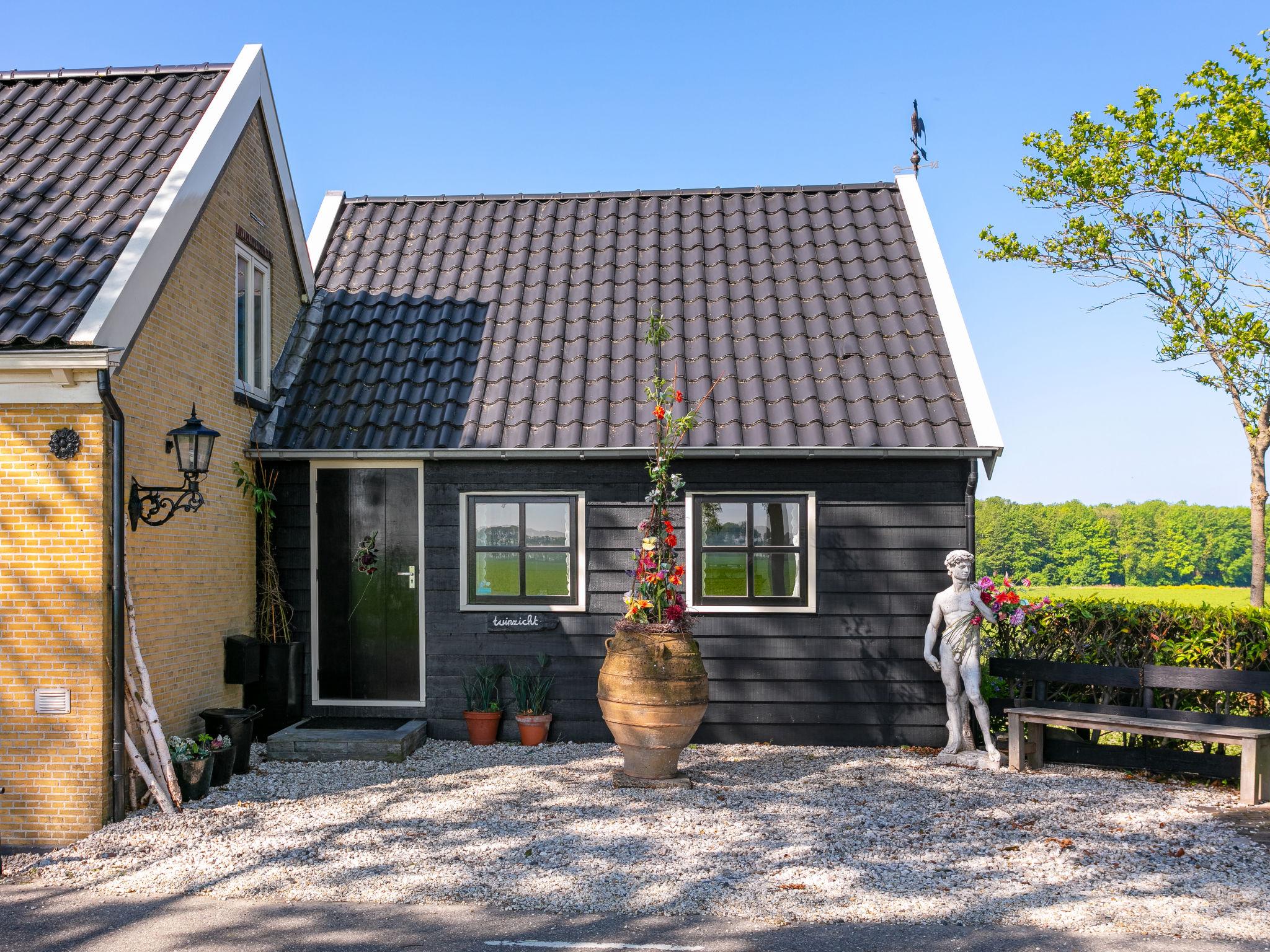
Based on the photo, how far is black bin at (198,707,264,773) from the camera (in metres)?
8.02

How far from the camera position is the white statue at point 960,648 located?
8.67 meters

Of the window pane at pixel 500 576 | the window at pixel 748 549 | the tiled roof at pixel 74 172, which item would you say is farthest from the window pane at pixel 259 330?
the window at pixel 748 549

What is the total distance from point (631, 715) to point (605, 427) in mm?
2879

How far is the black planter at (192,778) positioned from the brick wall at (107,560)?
53 centimetres

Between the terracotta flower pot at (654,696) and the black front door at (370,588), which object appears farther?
the black front door at (370,588)

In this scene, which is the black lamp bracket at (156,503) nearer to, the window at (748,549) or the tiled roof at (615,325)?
the tiled roof at (615,325)

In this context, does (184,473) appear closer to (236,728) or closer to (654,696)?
(236,728)

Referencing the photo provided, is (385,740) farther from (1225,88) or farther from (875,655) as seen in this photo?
(1225,88)

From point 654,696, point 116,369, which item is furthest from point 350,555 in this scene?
point 654,696

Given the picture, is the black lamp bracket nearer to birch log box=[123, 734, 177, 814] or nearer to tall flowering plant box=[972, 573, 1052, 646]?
birch log box=[123, 734, 177, 814]

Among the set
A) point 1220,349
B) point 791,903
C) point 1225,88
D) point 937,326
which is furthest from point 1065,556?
point 791,903

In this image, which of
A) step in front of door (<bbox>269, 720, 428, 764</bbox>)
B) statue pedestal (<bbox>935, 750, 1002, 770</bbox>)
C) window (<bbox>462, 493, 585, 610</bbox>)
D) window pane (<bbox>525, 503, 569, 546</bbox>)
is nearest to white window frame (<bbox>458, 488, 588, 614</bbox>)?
window (<bbox>462, 493, 585, 610</bbox>)

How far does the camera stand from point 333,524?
9.81 meters

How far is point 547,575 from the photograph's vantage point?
9562 millimetres
